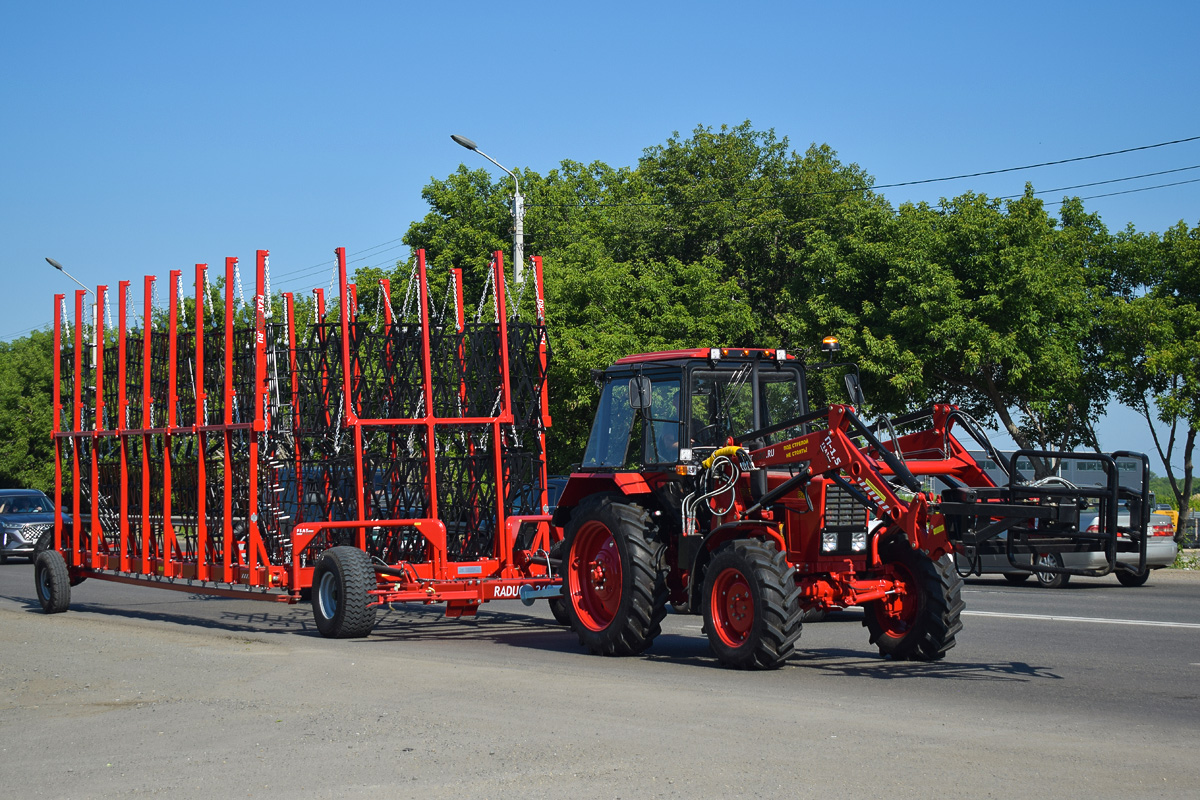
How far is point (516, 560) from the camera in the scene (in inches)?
541

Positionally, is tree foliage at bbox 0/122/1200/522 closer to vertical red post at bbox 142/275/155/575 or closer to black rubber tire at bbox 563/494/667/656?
vertical red post at bbox 142/275/155/575

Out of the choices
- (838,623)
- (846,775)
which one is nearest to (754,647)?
(846,775)

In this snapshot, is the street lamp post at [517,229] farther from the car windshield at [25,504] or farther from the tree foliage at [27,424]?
the tree foliage at [27,424]

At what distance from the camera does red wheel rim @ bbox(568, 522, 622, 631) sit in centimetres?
1195

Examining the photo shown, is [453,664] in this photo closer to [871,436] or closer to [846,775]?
[871,436]

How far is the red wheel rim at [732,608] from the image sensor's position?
10.4 m

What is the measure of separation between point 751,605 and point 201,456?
7395 mm

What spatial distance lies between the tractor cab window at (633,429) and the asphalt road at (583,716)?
186 cm

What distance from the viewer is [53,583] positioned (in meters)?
16.5

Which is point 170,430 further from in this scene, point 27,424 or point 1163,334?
point 27,424

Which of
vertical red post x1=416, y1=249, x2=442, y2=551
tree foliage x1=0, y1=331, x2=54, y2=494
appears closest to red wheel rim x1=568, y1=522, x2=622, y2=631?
vertical red post x1=416, y1=249, x2=442, y2=551

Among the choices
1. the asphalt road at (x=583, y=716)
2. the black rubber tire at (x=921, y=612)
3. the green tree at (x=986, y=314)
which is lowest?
the asphalt road at (x=583, y=716)

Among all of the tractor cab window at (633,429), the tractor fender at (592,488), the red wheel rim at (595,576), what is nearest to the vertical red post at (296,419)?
the tractor fender at (592,488)

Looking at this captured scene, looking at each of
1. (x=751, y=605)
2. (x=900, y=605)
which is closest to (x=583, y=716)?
(x=751, y=605)
